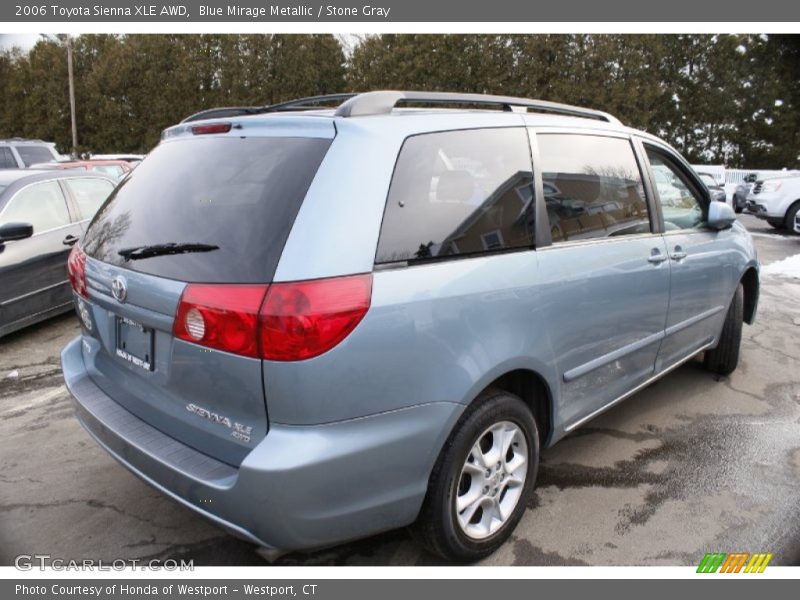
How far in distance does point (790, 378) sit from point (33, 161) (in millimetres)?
15278

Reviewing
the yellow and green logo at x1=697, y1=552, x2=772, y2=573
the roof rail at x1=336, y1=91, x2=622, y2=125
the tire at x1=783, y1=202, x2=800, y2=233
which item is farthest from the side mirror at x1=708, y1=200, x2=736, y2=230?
the tire at x1=783, y1=202, x2=800, y2=233

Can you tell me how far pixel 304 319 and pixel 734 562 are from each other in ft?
6.84

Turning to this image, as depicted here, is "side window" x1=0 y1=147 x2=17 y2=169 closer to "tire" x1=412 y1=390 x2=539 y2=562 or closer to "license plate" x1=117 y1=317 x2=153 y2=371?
"license plate" x1=117 y1=317 x2=153 y2=371

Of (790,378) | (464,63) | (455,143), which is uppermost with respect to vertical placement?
(464,63)

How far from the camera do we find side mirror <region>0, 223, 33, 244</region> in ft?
17.7

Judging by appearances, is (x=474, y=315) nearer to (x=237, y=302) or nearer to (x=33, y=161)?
(x=237, y=302)

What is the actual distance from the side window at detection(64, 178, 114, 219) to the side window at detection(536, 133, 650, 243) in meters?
5.15

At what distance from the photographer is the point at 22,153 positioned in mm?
13812

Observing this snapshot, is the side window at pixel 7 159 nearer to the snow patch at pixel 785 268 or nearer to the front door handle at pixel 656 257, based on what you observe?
the front door handle at pixel 656 257

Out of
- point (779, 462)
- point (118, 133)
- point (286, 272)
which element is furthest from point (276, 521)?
point (118, 133)

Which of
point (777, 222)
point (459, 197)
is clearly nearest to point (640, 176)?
point (459, 197)

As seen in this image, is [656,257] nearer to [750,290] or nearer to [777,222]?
[750,290]

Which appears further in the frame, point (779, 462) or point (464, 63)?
point (464, 63)

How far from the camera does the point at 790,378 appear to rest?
4645 mm
